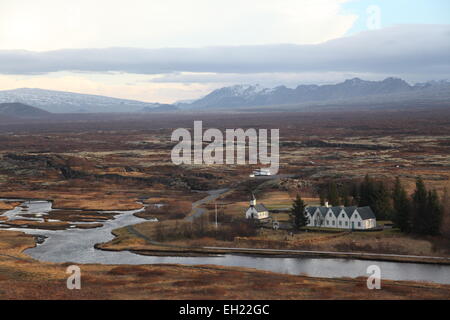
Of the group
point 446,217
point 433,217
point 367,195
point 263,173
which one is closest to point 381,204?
point 367,195

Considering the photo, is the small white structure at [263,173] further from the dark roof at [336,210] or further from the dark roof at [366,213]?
the dark roof at [366,213]

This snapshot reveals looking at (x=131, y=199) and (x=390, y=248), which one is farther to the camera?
(x=131, y=199)

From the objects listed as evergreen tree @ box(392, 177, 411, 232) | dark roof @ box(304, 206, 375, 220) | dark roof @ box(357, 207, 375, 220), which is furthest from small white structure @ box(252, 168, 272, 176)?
evergreen tree @ box(392, 177, 411, 232)

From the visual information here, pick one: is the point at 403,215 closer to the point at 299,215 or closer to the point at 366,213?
the point at 366,213

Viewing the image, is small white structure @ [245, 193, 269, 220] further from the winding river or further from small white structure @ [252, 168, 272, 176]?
small white structure @ [252, 168, 272, 176]

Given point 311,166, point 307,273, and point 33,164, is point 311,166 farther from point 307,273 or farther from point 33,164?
point 307,273

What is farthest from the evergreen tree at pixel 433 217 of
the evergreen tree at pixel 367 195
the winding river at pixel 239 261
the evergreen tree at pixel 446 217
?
the evergreen tree at pixel 367 195
